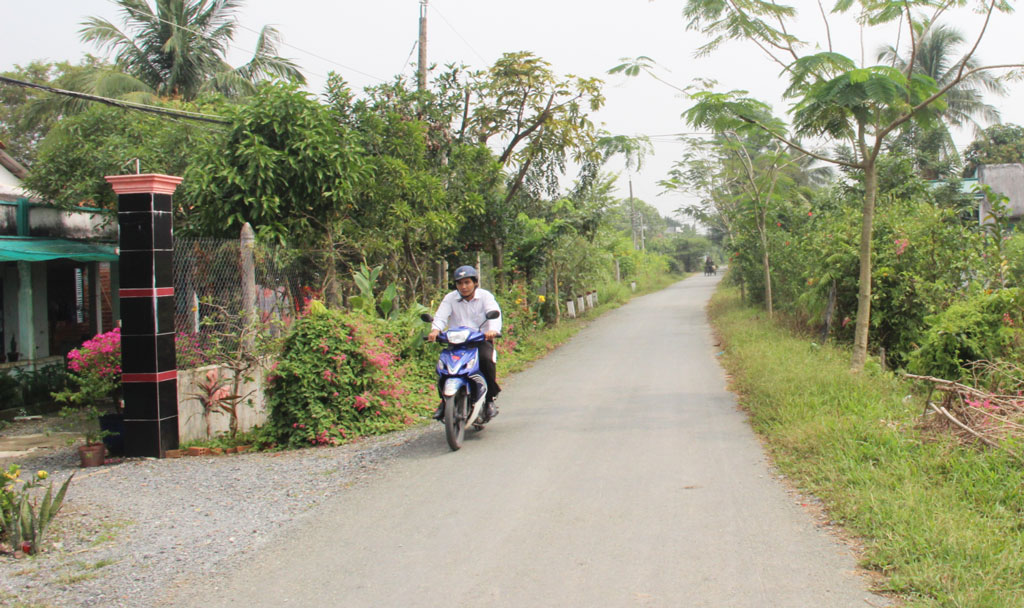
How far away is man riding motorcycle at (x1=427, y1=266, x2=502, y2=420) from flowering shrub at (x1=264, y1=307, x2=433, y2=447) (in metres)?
0.83

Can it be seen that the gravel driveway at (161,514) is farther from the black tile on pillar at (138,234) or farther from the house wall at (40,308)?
the house wall at (40,308)

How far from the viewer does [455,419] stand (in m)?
7.03

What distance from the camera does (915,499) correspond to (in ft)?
15.4

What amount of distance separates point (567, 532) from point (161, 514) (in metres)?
2.90

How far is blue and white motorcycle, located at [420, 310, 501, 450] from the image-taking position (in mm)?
6980

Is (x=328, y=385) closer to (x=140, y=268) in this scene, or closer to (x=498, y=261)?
(x=140, y=268)

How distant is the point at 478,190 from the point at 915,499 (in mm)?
11028

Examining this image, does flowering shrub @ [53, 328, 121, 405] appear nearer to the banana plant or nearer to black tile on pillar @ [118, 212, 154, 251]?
black tile on pillar @ [118, 212, 154, 251]

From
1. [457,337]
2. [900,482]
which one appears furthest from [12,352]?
[900,482]

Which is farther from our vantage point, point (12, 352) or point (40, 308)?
point (40, 308)

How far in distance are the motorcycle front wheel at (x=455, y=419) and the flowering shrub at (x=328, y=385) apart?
1.18 m

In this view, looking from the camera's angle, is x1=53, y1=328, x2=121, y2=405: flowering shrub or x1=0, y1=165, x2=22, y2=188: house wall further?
x1=0, y1=165, x2=22, y2=188: house wall

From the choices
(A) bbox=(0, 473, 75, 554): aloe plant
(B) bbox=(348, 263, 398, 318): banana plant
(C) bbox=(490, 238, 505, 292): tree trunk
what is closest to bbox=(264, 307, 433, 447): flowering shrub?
(B) bbox=(348, 263, 398, 318): banana plant

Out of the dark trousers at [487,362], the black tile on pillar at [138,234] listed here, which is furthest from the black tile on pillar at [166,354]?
the dark trousers at [487,362]
